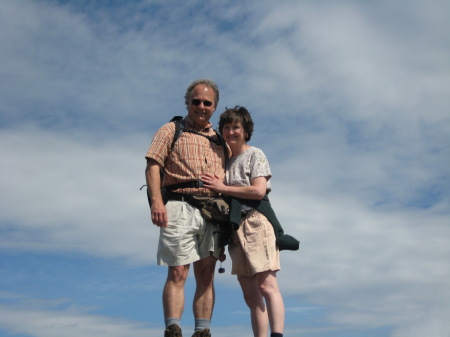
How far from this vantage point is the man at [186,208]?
23.0ft

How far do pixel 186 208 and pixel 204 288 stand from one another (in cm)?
100

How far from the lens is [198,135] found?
7656 millimetres

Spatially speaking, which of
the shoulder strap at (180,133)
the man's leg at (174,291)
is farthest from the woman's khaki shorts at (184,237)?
the shoulder strap at (180,133)

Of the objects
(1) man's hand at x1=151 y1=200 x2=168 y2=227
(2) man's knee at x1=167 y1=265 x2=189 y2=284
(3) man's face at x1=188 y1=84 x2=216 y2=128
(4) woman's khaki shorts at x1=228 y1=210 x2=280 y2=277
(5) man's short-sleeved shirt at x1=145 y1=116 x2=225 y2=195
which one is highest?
(3) man's face at x1=188 y1=84 x2=216 y2=128

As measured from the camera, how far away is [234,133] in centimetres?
749

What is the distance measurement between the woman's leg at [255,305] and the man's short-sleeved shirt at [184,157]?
3.94ft

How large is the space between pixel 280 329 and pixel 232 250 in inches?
45.2

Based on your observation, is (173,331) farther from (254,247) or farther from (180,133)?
(180,133)

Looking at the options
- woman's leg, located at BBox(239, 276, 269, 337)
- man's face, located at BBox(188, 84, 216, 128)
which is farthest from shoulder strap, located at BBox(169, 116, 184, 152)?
woman's leg, located at BBox(239, 276, 269, 337)

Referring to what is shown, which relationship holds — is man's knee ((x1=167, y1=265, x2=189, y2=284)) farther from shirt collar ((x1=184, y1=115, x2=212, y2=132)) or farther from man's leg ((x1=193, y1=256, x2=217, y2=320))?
shirt collar ((x1=184, y1=115, x2=212, y2=132))

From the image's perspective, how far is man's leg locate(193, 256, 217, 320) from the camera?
7.08 metres

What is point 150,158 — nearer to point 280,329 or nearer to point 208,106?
point 208,106

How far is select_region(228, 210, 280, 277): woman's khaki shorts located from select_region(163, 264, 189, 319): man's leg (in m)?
0.67

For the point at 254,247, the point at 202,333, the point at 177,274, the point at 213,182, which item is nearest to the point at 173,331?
the point at 202,333
